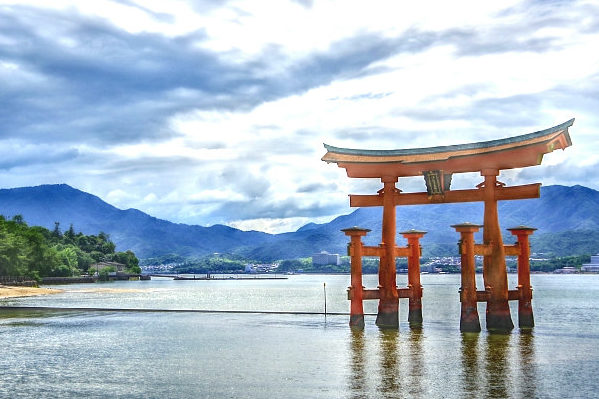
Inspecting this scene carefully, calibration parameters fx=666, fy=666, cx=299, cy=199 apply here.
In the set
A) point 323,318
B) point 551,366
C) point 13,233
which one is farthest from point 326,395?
point 13,233

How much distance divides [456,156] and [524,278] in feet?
25.9

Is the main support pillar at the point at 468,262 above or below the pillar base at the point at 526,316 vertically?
above

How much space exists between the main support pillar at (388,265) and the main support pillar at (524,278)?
666 centimetres

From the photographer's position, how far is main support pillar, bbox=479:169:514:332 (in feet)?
111

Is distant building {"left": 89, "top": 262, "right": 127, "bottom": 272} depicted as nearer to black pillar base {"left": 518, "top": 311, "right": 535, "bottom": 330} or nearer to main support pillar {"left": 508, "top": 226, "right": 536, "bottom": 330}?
A: black pillar base {"left": 518, "top": 311, "right": 535, "bottom": 330}

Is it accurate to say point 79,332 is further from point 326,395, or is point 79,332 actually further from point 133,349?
point 326,395

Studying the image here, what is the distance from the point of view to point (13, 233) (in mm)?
105188

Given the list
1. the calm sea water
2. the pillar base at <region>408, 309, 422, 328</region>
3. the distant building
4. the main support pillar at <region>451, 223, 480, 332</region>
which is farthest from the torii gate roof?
the distant building

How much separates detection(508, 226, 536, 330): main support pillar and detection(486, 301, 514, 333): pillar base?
180 cm

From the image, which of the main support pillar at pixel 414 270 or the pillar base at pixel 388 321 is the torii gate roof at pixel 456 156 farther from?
the pillar base at pixel 388 321

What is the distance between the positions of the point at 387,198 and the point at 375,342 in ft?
27.1

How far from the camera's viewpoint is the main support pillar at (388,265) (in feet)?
→ 119

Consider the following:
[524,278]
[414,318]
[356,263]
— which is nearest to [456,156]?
[356,263]

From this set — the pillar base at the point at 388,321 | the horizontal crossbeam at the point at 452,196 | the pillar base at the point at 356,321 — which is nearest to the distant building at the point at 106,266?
the pillar base at the point at 356,321
